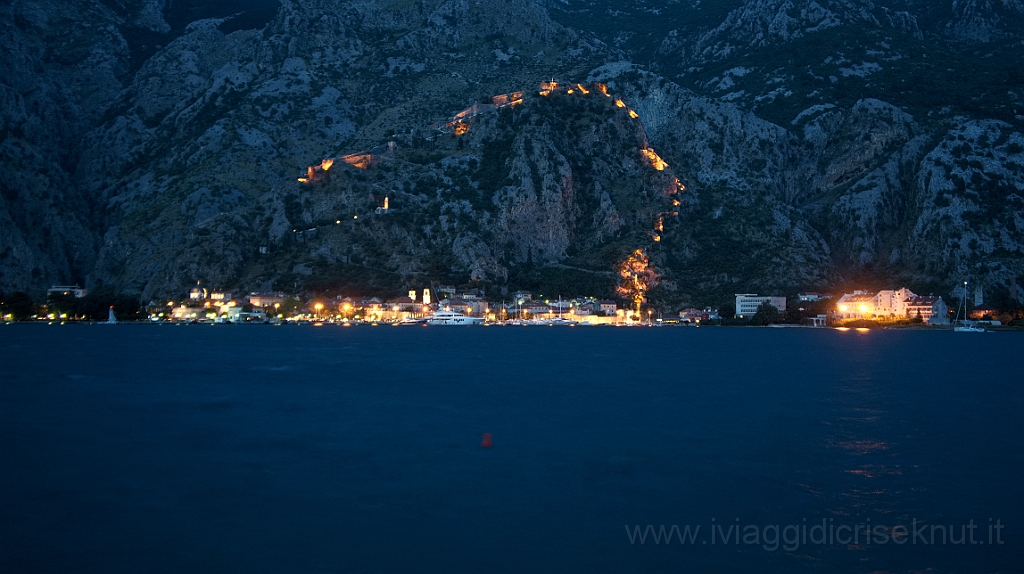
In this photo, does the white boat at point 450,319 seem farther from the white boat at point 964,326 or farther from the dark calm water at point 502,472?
the dark calm water at point 502,472

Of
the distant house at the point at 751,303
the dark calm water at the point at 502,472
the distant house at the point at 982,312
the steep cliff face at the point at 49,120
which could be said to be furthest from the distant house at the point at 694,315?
the steep cliff face at the point at 49,120

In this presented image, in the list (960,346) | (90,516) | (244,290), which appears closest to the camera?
(90,516)

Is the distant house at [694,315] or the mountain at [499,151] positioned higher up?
the mountain at [499,151]

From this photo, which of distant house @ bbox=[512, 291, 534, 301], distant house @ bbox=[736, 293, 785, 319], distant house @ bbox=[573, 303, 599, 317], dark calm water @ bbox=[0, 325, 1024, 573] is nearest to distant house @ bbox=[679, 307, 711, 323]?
distant house @ bbox=[736, 293, 785, 319]

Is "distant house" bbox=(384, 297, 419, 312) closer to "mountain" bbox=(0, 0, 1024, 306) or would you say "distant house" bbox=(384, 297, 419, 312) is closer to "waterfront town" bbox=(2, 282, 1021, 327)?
"waterfront town" bbox=(2, 282, 1021, 327)

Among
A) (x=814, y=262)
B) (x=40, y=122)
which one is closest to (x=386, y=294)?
(x=814, y=262)

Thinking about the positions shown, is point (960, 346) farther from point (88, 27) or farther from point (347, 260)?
point (88, 27)
